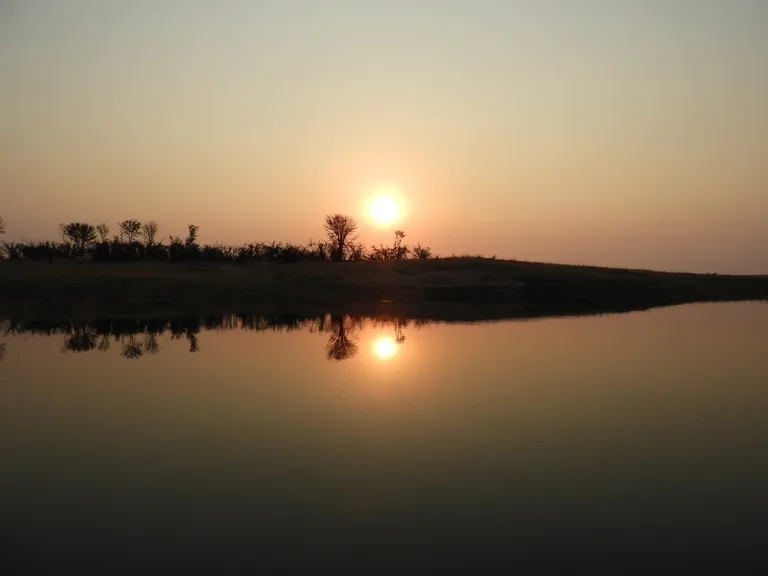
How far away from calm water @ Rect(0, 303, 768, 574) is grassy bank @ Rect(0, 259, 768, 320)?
20394 mm

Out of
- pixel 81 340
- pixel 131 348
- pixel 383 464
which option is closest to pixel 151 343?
pixel 131 348

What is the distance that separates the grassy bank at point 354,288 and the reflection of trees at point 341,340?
5876 millimetres

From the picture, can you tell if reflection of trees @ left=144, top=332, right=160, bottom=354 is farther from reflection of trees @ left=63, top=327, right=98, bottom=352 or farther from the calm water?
the calm water

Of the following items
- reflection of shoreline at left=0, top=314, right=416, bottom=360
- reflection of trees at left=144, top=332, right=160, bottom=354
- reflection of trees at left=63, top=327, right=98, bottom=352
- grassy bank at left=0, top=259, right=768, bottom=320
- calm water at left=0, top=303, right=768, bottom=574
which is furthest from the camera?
grassy bank at left=0, top=259, right=768, bottom=320

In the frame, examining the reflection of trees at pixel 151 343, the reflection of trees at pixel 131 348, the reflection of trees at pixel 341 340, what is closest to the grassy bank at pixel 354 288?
the reflection of trees at pixel 341 340

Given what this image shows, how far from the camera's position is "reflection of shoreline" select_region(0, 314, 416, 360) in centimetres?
2203

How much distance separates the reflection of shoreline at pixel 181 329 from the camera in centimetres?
2203

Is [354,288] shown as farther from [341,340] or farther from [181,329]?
[341,340]

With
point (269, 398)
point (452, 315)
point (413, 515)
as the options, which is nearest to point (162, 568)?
point (413, 515)

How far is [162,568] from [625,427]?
772 cm

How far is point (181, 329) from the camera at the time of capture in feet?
92.3

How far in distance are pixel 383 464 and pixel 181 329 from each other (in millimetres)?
21006

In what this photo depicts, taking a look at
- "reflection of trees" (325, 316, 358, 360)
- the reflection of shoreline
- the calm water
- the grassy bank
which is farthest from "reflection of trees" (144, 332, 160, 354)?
the grassy bank

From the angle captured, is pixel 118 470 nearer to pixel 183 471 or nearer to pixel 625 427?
pixel 183 471
